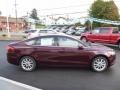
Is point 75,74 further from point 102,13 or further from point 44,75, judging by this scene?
point 102,13

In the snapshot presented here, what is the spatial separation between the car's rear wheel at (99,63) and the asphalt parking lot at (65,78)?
9.1 inches

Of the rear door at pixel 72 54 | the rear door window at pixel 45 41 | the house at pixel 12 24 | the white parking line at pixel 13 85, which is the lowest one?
the white parking line at pixel 13 85

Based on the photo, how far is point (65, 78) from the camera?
9.19 m

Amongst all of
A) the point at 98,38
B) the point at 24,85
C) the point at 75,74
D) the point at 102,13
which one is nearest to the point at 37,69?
the point at 75,74

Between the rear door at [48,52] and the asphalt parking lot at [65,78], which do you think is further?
the rear door at [48,52]

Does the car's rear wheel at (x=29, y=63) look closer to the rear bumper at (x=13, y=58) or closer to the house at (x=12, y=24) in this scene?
the rear bumper at (x=13, y=58)

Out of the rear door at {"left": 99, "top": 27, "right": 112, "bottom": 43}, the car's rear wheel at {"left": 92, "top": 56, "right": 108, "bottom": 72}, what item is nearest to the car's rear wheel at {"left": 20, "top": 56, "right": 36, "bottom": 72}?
the car's rear wheel at {"left": 92, "top": 56, "right": 108, "bottom": 72}

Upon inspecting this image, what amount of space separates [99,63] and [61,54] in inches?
58.4

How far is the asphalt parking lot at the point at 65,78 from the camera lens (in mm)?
8133

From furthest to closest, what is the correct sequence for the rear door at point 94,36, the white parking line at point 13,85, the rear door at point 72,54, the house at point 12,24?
the house at point 12,24
the rear door at point 94,36
the rear door at point 72,54
the white parking line at point 13,85

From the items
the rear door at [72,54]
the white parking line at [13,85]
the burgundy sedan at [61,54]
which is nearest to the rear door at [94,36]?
the burgundy sedan at [61,54]

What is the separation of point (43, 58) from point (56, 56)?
51 centimetres

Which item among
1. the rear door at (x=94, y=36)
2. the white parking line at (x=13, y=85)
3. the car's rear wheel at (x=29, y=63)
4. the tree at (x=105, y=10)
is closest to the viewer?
the white parking line at (x=13, y=85)

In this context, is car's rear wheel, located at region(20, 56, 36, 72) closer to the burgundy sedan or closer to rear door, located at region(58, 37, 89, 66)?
the burgundy sedan
